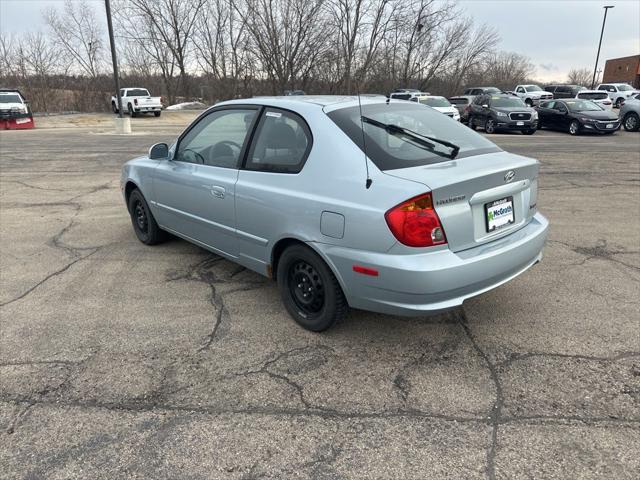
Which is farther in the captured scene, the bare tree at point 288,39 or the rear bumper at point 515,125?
the bare tree at point 288,39

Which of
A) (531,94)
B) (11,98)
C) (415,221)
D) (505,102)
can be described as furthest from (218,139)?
(531,94)

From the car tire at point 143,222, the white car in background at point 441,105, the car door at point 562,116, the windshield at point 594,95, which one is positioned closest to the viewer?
the car tire at point 143,222

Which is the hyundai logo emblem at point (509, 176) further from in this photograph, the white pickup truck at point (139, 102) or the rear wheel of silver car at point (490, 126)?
the white pickup truck at point (139, 102)

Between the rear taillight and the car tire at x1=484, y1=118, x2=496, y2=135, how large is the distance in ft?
64.0

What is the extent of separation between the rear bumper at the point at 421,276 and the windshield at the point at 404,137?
0.60m

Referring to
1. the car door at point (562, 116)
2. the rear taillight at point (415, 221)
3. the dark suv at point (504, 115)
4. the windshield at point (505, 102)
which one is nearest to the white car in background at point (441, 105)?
the dark suv at point (504, 115)

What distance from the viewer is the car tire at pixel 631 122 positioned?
826 inches

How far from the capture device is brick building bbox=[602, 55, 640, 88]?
52994 millimetres

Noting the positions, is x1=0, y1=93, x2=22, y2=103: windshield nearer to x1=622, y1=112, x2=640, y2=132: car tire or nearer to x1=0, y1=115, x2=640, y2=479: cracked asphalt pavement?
x1=0, y1=115, x2=640, y2=479: cracked asphalt pavement

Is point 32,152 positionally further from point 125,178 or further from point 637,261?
point 637,261

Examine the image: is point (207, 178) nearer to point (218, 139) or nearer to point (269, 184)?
point (218, 139)

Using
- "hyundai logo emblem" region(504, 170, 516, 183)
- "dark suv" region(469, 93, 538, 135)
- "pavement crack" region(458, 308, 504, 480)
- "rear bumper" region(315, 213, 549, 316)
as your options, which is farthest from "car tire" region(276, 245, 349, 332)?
"dark suv" region(469, 93, 538, 135)

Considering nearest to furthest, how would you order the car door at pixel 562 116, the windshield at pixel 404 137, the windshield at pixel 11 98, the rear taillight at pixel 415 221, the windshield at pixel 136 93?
the rear taillight at pixel 415 221 < the windshield at pixel 404 137 < the car door at pixel 562 116 < the windshield at pixel 11 98 < the windshield at pixel 136 93

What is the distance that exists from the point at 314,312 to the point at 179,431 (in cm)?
126
